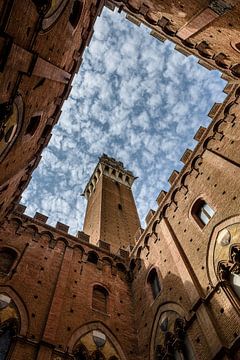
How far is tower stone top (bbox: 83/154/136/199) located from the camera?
3564 centimetres

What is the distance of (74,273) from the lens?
42.0 feet

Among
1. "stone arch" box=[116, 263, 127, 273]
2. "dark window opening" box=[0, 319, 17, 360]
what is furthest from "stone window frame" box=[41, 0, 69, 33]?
"stone arch" box=[116, 263, 127, 273]

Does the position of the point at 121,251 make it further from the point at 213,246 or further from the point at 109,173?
the point at 109,173

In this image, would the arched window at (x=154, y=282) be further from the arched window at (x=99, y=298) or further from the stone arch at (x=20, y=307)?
the stone arch at (x=20, y=307)

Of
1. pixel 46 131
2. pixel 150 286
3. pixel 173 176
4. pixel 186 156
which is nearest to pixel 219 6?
pixel 186 156

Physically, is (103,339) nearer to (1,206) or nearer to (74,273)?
(74,273)

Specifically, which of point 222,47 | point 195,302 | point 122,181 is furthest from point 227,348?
point 122,181

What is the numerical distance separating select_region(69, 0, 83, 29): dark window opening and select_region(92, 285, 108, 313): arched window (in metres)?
9.80

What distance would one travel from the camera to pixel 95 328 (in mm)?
10977

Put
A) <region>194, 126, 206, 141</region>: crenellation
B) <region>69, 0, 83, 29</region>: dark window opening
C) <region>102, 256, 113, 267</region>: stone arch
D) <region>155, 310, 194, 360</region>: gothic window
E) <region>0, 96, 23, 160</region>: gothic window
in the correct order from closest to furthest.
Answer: <region>0, 96, 23, 160</region>: gothic window → <region>155, 310, 194, 360</region>: gothic window → <region>69, 0, 83, 29</region>: dark window opening → <region>194, 126, 206, 141</region>: crenellation → <region>102, 256, 113, 267</region>: stone arch

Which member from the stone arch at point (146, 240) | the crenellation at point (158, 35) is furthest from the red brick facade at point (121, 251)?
the crenellation at point (158, 35)

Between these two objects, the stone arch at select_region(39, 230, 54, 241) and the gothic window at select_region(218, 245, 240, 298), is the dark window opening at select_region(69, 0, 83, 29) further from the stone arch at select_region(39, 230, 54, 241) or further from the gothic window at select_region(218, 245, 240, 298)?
the stone arch at select_region(39, 230, 54, 241)

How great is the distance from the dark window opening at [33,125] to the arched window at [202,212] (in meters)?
6.33

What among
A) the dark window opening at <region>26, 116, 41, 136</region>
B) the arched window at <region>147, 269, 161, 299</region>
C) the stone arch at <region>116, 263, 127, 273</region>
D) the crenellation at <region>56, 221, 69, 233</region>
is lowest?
the arched window at <region>147, 269, 161, 299</region>
